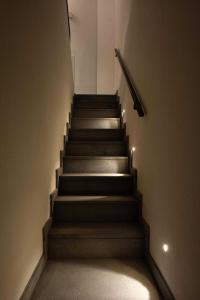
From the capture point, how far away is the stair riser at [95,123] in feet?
11.8

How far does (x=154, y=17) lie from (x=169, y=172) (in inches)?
47.1

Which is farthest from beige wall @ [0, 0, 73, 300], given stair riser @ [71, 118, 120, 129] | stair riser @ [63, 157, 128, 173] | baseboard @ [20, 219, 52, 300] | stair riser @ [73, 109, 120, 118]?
stair riser @ [73, 109, 120, 118]

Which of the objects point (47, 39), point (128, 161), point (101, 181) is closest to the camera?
point (47, 39)

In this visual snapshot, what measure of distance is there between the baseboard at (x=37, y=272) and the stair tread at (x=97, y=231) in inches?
3.0

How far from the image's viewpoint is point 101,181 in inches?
98.7

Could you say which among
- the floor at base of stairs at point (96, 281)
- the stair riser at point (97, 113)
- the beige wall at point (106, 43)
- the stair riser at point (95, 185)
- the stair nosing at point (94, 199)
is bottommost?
the floor at base of stairs at point (96, 281)

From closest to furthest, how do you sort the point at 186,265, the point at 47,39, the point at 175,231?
the point at 186,265 → the point at 175,231 → the point at 47,39

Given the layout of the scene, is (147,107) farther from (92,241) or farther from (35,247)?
(35,247)

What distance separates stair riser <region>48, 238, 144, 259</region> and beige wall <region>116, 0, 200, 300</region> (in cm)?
23

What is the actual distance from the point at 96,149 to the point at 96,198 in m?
0.90

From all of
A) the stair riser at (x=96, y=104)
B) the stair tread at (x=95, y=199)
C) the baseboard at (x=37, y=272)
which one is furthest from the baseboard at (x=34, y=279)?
the stair riser at (x=96, y=104)

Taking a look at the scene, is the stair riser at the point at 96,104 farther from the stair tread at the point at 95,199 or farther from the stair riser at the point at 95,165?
the stair tread at the point at 95,199

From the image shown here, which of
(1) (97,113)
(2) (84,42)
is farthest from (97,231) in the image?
(2) (84,42)

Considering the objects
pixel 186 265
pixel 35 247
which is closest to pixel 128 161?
pixel 35 247
